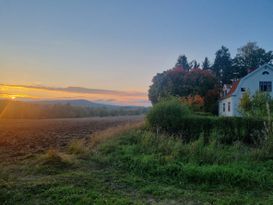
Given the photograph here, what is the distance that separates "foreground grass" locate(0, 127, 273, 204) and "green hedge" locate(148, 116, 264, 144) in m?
3.99

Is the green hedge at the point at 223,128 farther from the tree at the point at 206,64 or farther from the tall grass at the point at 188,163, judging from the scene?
the tree at the point at 206,64

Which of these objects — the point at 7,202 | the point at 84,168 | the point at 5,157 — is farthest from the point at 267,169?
the point at 5,157

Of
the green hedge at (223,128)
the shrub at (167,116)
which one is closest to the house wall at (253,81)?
the green hedge at (223,128)

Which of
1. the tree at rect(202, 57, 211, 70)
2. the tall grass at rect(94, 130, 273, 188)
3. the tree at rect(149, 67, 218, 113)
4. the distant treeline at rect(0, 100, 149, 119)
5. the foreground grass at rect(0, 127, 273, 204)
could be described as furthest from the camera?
the tree at rect(202, 57, 211, 70)

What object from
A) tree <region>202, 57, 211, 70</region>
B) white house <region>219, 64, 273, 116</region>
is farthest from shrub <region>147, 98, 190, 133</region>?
tree <region>202, 57, 211, 70</region>

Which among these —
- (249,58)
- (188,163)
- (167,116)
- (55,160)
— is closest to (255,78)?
(167,116)

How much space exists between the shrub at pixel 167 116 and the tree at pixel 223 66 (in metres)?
41.8

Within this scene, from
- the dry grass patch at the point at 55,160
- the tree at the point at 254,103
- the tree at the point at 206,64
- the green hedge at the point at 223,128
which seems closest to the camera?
the dry grass patch at the point at 55,160

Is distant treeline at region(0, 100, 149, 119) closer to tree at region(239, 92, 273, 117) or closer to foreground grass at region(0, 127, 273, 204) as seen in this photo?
tree at region(239, 92, 273, 117)

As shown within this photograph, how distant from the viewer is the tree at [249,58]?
2111 inches

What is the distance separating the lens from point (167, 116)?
1476 cm

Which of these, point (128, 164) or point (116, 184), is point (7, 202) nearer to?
Result: point (116, 184)

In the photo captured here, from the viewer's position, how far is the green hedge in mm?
13828

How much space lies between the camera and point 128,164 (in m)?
8.39
